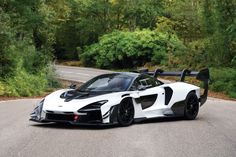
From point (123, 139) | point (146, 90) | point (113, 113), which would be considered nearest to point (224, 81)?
point (146, 90)

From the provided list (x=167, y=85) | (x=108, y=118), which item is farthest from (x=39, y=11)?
(x=108, y=118)

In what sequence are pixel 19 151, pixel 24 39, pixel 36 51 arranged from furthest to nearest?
pixel 36 51 → pixel 24 39 → pixel 19 151

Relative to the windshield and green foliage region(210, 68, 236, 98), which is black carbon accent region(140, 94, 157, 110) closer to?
the windshield

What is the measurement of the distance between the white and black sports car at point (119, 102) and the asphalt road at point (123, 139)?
0.25 meters

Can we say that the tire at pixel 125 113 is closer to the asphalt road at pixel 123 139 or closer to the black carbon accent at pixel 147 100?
the asphalt road at pixel 123 139

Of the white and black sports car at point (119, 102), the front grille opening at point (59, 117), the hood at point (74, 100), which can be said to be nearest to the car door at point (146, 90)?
the white and black sports car at point (119, 102)

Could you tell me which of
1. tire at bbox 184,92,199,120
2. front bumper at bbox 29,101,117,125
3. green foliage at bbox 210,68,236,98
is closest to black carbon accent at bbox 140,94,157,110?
tire at bbox 184,92,199,120

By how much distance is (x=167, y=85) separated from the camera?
50.9 ft

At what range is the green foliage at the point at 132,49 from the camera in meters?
51.3

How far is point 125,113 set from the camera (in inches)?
532

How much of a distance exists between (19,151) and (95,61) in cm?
5183

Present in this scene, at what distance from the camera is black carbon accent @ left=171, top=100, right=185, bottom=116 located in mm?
15420

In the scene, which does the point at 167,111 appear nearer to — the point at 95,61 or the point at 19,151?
the point at 19,151

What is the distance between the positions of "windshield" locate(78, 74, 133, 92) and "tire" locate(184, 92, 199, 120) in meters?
2.12
